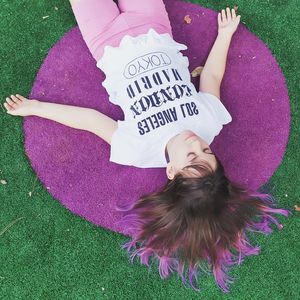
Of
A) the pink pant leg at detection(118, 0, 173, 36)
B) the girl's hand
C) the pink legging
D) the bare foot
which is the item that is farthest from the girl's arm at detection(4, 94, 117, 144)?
the girl's hand

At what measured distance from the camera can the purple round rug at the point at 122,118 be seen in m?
1.88

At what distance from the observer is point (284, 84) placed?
6.52 feet

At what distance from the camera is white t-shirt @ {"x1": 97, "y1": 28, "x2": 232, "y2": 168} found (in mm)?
1674

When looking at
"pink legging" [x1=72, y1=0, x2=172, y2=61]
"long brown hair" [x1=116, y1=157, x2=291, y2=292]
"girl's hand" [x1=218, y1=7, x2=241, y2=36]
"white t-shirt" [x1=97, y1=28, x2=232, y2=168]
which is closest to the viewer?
"long brown hair" [x1=116, y1=157, x2=291, y2=292]

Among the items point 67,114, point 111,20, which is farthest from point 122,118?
point 111,20

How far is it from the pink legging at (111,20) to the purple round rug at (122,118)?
13cm

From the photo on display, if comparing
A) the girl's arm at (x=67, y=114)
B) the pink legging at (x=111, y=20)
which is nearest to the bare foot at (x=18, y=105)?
the girl's arm at (x=67, y=114)

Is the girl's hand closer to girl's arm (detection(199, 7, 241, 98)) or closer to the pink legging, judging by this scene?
girl's arm (detection(199, 7, 241, 98))

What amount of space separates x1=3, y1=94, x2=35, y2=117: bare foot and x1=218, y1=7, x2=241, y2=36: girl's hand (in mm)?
829

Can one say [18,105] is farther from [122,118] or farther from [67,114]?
[122,118]

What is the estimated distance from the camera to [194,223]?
152cm

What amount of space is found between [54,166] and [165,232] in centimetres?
57

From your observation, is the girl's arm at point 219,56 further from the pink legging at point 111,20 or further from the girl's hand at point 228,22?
the pink legging at point 111,20

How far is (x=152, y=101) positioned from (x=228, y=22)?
1.81 ft
